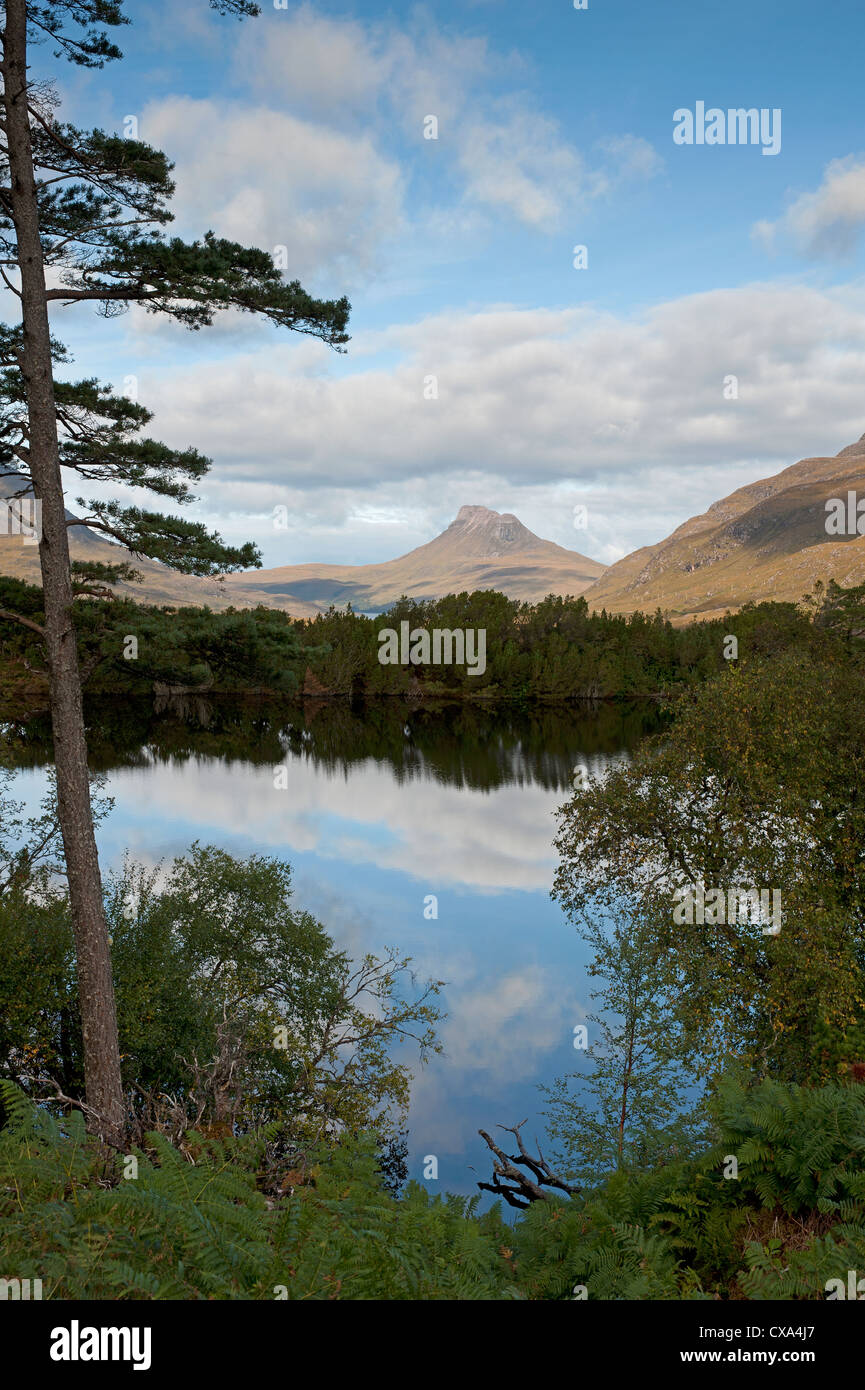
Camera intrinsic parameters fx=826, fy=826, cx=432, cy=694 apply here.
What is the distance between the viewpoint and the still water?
85.3 feet

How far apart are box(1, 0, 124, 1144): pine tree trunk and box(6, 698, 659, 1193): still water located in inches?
416

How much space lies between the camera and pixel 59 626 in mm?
12969

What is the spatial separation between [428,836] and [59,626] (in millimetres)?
41709

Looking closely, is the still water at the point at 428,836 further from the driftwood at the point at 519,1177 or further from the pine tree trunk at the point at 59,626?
the pine tree trunk at the point at 59,626

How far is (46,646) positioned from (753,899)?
17.6 metres

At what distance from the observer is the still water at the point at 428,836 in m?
26.0

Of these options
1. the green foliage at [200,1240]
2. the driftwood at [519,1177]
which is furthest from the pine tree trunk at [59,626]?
the driftwood at [519,1177]

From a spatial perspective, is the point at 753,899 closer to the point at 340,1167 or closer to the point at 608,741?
the point at 340,1167

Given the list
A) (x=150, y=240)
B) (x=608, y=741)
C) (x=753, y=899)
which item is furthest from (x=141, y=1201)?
(x=608, y=741)

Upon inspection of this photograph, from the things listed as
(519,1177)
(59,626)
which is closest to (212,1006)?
(519,1177)

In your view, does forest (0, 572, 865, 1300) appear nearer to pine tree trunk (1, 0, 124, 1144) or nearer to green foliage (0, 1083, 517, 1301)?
green foliage (0, 1083, 517, 1301)

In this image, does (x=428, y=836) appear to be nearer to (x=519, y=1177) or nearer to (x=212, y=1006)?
(x=212, y=1006)

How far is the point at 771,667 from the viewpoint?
85.6 feet

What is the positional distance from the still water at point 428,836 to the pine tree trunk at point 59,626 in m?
10.6
